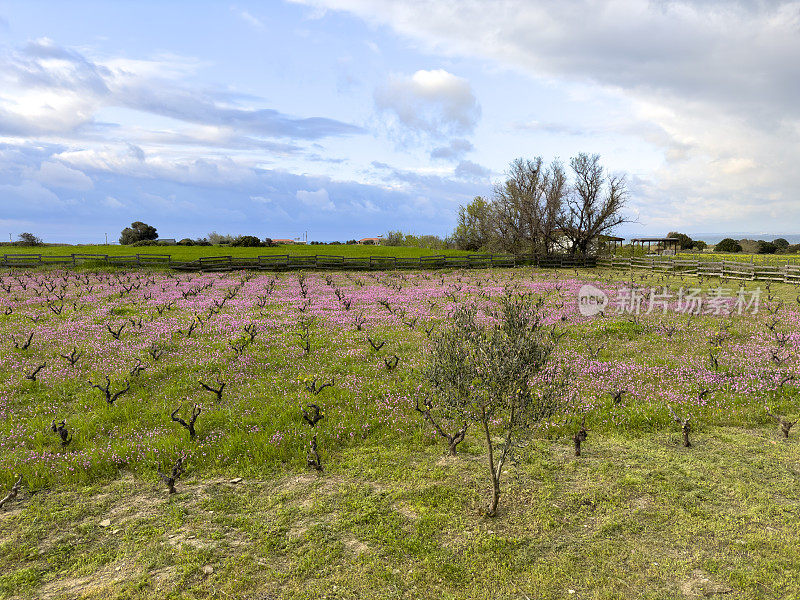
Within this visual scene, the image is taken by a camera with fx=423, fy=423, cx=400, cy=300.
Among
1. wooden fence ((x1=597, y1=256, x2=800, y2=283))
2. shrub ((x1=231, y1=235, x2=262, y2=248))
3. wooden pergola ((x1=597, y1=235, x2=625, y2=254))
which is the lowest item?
wooden fence ((x1=597, y1=256, x2=800, y2=283))

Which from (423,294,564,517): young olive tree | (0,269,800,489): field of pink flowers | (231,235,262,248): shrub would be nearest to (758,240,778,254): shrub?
(0,269,800,489): field of pink flowers

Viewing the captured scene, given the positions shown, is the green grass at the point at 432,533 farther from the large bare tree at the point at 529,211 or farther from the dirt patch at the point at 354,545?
the large bare tree at the point at 529,211

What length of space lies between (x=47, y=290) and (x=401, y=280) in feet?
83.7

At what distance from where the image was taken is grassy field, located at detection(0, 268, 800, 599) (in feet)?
17.3

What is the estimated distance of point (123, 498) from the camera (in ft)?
23.6

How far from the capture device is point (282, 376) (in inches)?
491

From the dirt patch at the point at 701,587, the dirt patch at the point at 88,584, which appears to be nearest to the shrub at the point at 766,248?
the dirt patch at the point at 701,587

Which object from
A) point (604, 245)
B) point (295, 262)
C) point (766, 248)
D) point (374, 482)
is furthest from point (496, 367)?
point (766, 248)

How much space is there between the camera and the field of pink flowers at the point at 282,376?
28.6ft

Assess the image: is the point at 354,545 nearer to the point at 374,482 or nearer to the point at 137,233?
the point at 374,482

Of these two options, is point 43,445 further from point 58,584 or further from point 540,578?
point 540,578

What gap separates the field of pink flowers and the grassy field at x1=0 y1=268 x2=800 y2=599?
75 mm

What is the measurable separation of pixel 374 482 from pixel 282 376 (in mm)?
5937

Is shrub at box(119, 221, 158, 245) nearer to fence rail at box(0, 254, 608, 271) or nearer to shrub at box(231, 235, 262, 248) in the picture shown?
shrub at box(231, 235, 262, 248)
